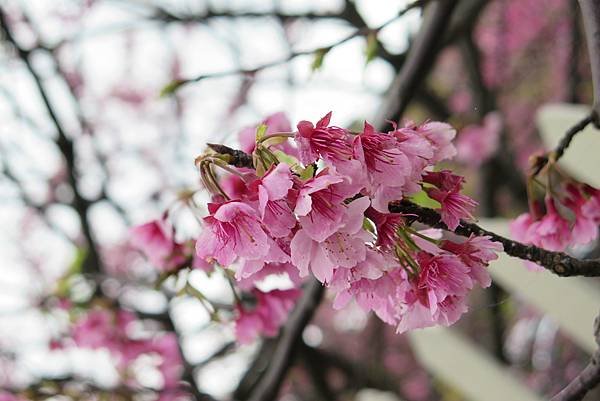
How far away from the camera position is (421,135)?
2.18 feet

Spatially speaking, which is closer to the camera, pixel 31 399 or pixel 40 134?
pixel 31 399

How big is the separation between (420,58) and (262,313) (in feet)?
1.92

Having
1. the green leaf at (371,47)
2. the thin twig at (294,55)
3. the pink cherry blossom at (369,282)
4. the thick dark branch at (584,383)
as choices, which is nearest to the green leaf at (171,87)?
the thin twig at (294,55)

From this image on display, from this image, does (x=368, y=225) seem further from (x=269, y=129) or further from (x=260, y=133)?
(x=269, y=129)

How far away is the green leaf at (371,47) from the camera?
106 centimetres

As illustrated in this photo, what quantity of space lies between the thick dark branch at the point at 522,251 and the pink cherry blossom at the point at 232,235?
124 mm

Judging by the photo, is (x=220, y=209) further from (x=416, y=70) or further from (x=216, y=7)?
(x=216, y=7)

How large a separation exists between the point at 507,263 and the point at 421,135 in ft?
3.74

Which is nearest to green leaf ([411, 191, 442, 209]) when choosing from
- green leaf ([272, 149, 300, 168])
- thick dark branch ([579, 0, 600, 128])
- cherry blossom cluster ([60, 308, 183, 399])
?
green leaf ([272, 149, 300, 168])

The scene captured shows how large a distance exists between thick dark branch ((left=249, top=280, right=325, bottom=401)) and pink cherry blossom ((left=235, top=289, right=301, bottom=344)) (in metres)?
0.20

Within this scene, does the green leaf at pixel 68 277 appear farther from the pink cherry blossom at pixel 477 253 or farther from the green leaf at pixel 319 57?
the pink cherry blossom at pixel 477 253

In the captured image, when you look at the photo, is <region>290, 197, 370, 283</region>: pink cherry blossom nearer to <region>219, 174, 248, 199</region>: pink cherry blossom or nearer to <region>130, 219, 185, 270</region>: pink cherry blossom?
<region>219, 174, 248, 199</region>: pink cherry blossom

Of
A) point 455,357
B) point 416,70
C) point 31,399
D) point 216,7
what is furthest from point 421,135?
point 216,7

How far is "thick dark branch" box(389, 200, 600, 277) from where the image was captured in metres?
0.63
